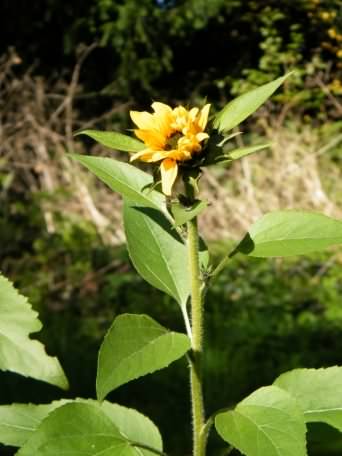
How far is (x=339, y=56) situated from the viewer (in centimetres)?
1151

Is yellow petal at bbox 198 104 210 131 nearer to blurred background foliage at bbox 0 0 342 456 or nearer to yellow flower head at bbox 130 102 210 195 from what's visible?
yellow flower head at bbox 130 102 210 195

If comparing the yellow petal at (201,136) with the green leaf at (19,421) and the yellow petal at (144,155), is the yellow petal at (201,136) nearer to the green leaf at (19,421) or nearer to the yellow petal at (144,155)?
the yellow petal at (144,155)

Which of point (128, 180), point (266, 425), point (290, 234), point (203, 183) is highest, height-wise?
point (203, 183)

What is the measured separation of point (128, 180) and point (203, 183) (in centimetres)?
769

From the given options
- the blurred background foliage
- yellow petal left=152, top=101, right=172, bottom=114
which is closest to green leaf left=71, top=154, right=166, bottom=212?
yellow petal left=152, top=101, right=172, bottom=114

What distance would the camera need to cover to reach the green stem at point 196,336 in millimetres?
1179

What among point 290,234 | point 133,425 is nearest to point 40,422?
point 133,425

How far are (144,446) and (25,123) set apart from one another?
837cm

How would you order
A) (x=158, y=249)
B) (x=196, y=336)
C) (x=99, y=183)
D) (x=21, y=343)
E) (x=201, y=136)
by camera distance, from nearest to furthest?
(x=21, y=343)
(x=201, y=136)
(x=196, y=336)
(x=158, y=249)
(x=99, y=183)

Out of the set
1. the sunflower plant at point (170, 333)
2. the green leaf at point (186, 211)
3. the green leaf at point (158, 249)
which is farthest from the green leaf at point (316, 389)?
the green leaf at point (186, 211)

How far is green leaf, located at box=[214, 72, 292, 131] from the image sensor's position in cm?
109

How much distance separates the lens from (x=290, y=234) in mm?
1175

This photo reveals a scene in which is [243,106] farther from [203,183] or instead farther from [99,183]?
[99,183]

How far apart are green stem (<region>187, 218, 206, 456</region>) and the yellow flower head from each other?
0.33 ft
